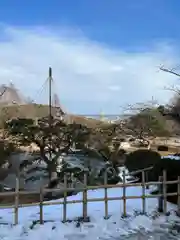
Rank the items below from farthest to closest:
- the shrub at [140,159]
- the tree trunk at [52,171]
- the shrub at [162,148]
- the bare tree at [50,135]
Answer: the shrub at [162,148], the shrub at [140,159], the tree trunk at [52,171], the bare tree at [50,135]

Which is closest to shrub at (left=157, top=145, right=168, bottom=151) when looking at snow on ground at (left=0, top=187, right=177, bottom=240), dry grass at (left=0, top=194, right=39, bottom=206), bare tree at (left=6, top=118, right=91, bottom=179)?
bare tree at (left=6, top=118, right=91, bottom=179)

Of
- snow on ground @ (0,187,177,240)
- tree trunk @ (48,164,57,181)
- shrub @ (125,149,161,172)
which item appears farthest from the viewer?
shrub @ (125,149,161,172)

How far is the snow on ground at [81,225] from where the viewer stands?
5637mm

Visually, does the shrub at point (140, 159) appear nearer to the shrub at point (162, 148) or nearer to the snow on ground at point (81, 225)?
the snow on ground at point (81, 225)

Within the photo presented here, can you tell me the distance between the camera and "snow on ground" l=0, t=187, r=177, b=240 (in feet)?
18.5

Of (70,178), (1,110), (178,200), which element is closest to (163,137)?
(1,110)

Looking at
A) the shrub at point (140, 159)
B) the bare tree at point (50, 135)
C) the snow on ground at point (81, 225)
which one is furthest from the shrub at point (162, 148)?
the snow on ground at point (81, 225)

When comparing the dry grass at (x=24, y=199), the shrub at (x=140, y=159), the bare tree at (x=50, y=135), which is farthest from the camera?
the shrub at (x=140, y=159)

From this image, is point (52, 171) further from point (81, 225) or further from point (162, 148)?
point (162, 148)

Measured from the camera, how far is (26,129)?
880 centimetres

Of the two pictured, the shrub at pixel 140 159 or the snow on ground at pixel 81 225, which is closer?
the snow on ground at pixel 81 225

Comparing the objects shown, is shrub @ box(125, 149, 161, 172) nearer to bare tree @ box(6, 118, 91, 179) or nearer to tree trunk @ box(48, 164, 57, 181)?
bare tree @ box(6, 118, 91, 179)

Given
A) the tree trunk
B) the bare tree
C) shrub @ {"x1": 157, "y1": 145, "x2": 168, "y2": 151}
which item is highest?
the bare tree

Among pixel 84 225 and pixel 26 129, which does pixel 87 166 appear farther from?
pixel 84 225
